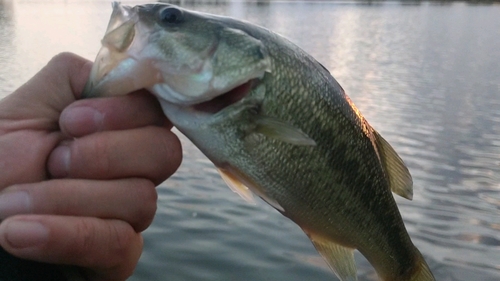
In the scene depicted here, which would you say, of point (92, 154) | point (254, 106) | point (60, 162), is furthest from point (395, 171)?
point (60, 162)

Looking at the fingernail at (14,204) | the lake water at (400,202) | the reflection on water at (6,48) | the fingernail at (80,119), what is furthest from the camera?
the reflection on water at (6,48)

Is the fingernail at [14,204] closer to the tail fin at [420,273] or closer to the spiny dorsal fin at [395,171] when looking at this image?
the spiny dorsal fin at [395,171]

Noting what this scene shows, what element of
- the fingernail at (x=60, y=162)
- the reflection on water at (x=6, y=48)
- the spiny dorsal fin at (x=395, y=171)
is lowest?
the reflection on water at (x=6, y=48)

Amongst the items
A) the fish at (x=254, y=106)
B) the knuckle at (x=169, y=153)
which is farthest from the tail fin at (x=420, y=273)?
the knuckle at (x=169, y=153)

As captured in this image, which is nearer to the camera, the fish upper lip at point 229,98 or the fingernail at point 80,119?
the fingernail at point 80,119

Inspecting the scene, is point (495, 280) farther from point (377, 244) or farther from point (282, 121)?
point (282, 121)

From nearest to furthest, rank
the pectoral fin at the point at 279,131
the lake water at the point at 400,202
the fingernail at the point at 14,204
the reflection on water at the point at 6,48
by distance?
the fingernail at the point at 14,204
the pectoral fin at the point at 279,131
the lake water at the point at 400,202
the reflection on water at the point at 6,48

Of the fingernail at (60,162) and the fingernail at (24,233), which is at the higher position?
the fingernail at (60,162)
